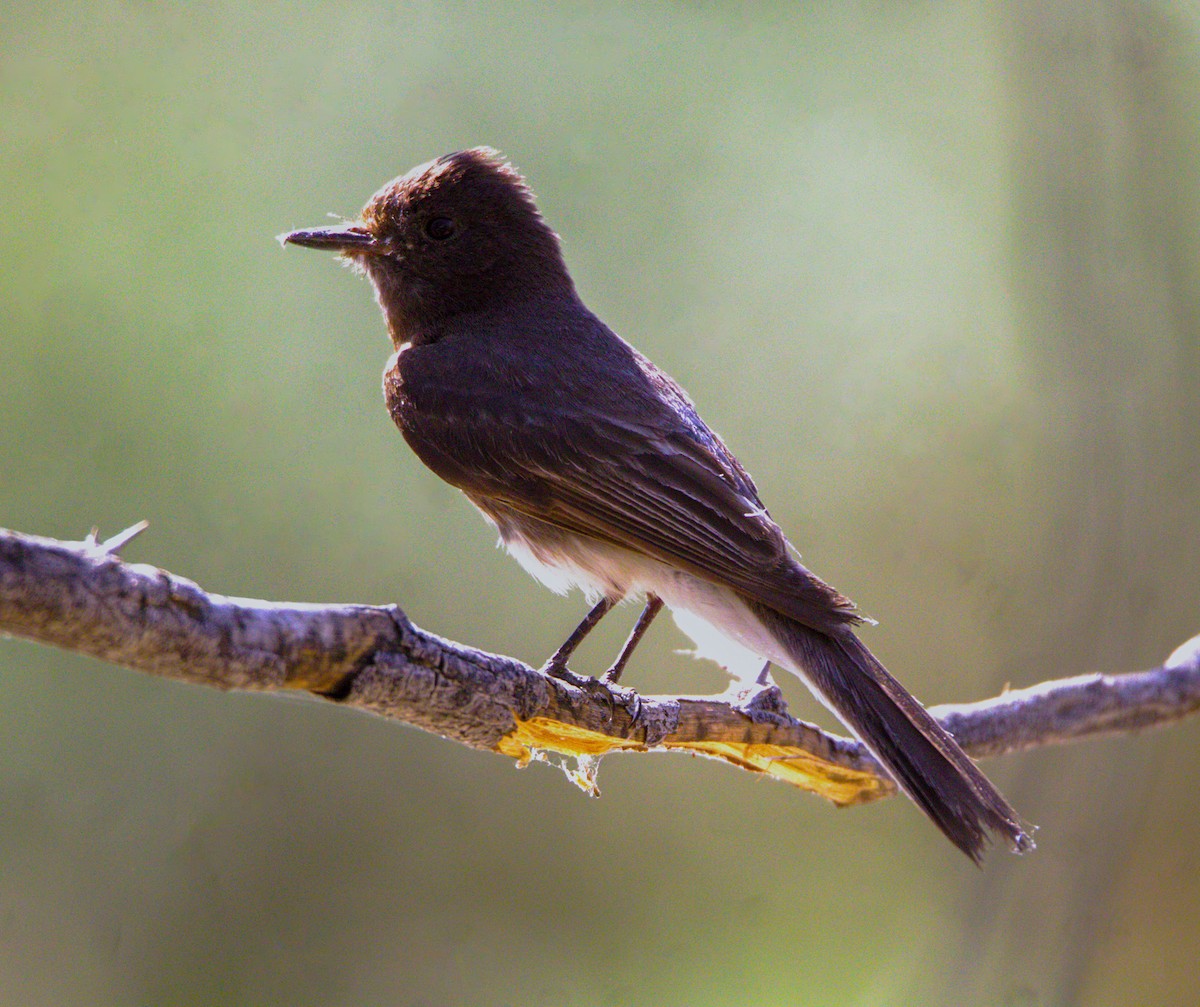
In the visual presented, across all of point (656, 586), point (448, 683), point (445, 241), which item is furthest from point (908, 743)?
point (445, 241)

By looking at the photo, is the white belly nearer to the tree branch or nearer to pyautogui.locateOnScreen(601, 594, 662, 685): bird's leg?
pyautogui.locateOnScreen(601, 594, 662, 685): bird's leg

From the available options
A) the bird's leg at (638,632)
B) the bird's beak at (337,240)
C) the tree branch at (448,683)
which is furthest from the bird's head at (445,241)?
the tree branch at (448,683)

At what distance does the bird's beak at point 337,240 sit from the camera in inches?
170

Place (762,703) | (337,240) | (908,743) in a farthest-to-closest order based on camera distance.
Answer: (337,240) → (762,703) → (908,743)

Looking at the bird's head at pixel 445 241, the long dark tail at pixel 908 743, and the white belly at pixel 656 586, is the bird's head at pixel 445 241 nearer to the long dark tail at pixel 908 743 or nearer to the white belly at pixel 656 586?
the white belly at pixel 656 586

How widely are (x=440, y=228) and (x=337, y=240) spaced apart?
372 millimetres

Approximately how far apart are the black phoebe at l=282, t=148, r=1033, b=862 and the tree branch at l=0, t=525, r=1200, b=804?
1.11ft

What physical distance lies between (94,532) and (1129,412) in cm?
602

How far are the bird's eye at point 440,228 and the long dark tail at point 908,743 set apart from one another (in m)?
2.01

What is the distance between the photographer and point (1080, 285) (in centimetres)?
645

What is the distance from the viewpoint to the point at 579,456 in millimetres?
3771

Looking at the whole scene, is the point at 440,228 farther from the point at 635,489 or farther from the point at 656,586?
the point at 656,586

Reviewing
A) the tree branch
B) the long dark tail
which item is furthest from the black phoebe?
the tree branch

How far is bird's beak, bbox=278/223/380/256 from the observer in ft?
14.1
